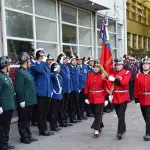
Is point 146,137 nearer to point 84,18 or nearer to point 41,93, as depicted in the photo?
point 41,93

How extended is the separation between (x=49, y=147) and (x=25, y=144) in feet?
1.93

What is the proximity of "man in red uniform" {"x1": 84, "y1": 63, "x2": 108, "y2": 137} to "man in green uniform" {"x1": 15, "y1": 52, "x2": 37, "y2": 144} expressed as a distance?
4.77 feet

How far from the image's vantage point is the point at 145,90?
6.82m

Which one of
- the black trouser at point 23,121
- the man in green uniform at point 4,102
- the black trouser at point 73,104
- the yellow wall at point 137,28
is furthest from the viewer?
the yellow wall at point 137,28

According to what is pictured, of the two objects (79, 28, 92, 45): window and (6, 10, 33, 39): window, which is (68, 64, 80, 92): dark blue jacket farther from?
(79, 28, 92, 45): window

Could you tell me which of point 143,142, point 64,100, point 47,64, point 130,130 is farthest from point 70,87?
point 143,142

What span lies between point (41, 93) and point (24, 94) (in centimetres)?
70

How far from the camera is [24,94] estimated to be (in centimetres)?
638

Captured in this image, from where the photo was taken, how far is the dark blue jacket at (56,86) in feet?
24.9

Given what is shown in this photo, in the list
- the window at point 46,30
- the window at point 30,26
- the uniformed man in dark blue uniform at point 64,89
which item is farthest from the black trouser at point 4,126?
the window at point 46,30

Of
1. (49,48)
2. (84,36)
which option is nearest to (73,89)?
(49,48)

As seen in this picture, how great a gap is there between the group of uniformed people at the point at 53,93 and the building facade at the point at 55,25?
7.61 feet

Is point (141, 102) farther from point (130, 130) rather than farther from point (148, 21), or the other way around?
point (148, 21)

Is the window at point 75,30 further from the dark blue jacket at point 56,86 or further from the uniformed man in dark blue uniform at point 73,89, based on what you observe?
the dark blue jacket at point 56,86
